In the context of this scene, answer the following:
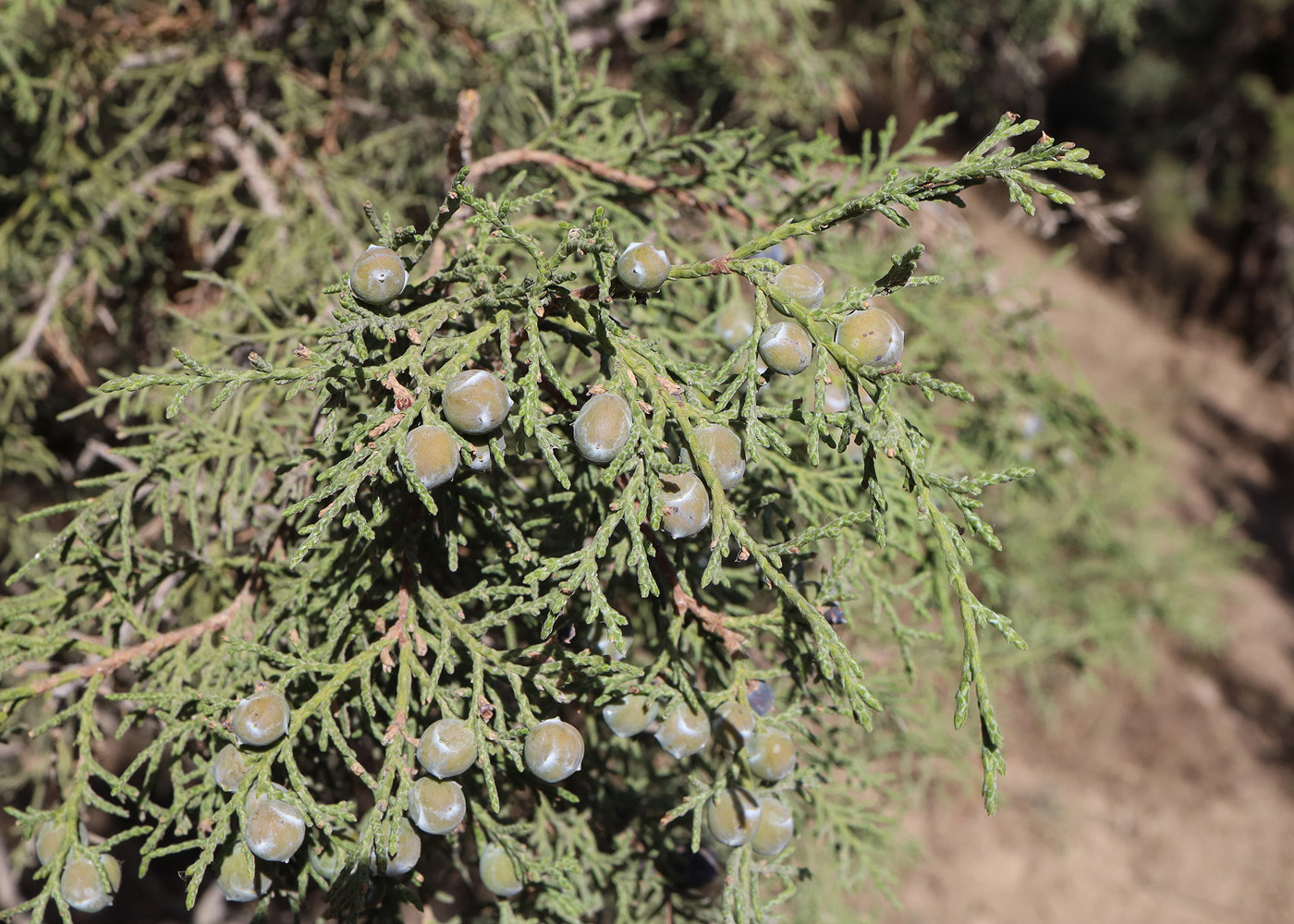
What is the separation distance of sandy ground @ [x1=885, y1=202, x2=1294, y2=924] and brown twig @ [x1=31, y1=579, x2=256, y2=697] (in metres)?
3.85

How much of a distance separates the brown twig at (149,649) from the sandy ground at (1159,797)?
3849 mm

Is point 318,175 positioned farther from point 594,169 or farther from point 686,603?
point 686,603

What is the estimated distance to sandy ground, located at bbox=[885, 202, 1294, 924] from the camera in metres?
5.85

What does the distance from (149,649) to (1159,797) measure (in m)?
7.45

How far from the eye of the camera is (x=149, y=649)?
139cm

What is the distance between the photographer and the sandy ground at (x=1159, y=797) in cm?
585

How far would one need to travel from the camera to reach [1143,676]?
423cm

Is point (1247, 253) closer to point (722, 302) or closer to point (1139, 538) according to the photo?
point (1139, 538)

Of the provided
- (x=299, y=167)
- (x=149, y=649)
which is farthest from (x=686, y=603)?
(x=299, y=167)

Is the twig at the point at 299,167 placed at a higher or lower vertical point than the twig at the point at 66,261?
higher

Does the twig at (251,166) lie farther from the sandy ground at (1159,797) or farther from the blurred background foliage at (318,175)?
the sandy ground at (1159,797)

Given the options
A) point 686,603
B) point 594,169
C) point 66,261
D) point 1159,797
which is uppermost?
point 594,169

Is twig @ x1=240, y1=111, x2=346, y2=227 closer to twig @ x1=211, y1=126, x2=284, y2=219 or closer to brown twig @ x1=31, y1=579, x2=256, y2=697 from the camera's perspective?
twig @ x1=211, y1=126, x2=284, y2=219

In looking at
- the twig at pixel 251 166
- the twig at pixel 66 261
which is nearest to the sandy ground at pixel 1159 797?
the twig at pixel 251 166
